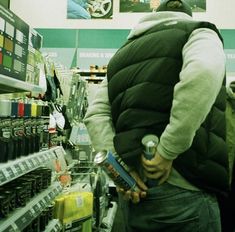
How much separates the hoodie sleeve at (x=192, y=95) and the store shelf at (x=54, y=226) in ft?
4.58

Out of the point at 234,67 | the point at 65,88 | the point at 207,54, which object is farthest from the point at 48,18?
the point at 207,54

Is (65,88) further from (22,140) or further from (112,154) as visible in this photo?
(112,154)

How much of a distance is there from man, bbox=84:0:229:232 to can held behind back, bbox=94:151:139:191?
0.11 feet

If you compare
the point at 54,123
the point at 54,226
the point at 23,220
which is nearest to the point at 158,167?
the point at 23,220

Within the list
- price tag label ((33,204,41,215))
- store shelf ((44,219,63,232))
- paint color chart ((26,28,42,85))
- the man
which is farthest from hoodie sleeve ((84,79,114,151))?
store shelf ((44,219,63,232))

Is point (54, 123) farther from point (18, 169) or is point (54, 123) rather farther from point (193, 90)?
point (193, 90)

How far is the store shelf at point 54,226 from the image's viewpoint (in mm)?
2520

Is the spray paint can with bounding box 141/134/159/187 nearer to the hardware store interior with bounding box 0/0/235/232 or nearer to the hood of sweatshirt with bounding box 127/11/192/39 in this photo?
the hardware store interior with bounding box 0/0/235/232

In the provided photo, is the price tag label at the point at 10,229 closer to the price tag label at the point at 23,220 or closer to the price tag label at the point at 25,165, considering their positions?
the price tag label at the point at 23,220

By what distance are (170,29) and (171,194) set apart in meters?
0.69

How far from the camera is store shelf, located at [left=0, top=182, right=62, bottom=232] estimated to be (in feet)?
5.94

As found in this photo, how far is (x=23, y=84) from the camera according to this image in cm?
205

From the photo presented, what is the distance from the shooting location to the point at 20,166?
184 centimetres

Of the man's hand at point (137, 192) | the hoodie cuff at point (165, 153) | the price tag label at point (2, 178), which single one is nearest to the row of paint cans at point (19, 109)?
the price tag label at point (2, 178)
